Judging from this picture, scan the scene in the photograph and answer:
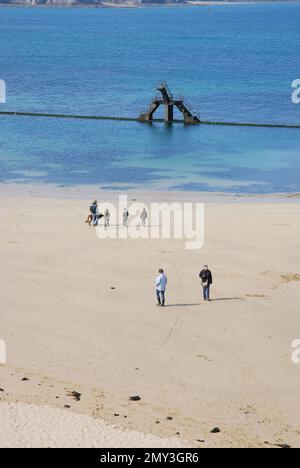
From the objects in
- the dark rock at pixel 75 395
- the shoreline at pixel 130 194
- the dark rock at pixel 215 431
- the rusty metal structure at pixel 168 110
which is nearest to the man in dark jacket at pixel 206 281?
the dark rock at pixel 75 395

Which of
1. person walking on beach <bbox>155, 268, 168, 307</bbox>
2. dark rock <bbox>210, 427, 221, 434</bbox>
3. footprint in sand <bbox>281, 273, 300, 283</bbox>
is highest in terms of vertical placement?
footprint in sand <bbox>281, 273, 300, 283</bbox>

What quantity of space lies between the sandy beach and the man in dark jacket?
207 mm

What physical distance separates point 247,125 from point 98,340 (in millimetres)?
41302

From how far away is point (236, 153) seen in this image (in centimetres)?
5147

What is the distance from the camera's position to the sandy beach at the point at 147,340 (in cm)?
1523

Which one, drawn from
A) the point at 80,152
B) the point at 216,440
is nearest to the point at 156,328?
the point at 216,440

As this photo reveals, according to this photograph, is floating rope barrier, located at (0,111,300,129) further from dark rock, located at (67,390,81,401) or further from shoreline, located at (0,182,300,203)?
Result: dark rock, located at (67,390,81,401)

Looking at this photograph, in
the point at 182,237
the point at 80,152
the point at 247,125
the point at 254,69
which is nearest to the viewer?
the point at 182,237

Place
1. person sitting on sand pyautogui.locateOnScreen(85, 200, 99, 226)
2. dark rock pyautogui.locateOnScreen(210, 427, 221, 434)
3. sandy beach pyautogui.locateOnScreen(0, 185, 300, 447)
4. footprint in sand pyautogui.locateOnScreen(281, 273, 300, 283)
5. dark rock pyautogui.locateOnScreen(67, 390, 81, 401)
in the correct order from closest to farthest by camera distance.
Answer: dark rock pyautogui.locateOnScreen(210, 427, 221, 434) < sandy beach pyautogui.locateOnScreen(0, 185, 300, 447) < dark rock pyautogui.locateOnScreen(67, 390, 81, 401) < footprint in sand pyautogui.locateOnScreen(281, 273, 300, 283) < person sitting on sand pyautogui.locateOnScreen(85, 200, 99, 226)

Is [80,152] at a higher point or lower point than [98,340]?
higher

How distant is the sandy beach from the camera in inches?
599

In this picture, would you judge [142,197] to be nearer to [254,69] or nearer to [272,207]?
[272,207]

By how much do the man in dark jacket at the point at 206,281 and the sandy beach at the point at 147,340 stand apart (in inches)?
Answer: 8.1

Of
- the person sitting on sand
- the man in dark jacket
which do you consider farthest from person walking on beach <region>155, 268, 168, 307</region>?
the person sitting on sand
